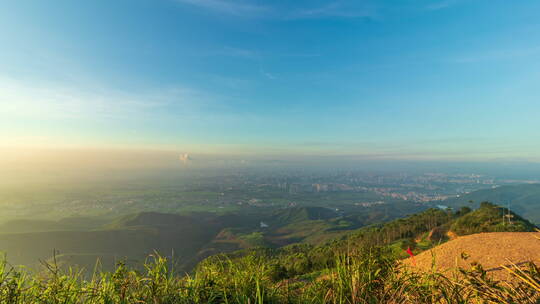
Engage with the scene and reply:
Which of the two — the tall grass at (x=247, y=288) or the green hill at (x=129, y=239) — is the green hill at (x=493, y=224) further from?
the green hill at (x=129, y=239)

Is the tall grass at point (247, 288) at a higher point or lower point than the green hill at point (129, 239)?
higher

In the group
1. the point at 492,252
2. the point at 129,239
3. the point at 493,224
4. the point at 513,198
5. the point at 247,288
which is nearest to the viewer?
the point at 247,288

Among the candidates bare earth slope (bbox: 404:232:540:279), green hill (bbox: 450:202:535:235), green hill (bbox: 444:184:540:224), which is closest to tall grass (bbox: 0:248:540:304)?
bare earth slope (bbox: 404:232:540:279)

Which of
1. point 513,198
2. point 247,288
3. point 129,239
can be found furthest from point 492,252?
point 513,198

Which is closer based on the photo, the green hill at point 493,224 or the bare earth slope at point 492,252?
the bare earth slope at point 492,252

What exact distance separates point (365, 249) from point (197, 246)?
4744 inches

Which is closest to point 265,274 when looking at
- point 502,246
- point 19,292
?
point 19,292

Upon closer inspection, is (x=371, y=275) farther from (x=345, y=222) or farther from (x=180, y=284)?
(x=345, y=222)

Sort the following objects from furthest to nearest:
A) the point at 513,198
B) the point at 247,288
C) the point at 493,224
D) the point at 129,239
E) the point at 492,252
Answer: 1. the point at 513,198
2. the point at 129,239
3. the point at 493,224
4. the point at 492,252
5. the point at 247,288

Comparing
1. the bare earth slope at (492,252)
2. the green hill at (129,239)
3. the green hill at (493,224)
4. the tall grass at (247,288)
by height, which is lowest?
the green hill at (129,239)

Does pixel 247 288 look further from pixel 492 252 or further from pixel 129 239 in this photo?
pixel 129 239

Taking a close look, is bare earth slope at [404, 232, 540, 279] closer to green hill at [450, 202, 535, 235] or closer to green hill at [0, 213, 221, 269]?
green hill at [450, 202, 535, 235]

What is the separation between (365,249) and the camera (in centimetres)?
358

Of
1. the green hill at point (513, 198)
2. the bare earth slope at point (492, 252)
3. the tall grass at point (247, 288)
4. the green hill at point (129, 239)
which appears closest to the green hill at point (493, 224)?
the bare earth slope at point (492, 252)
